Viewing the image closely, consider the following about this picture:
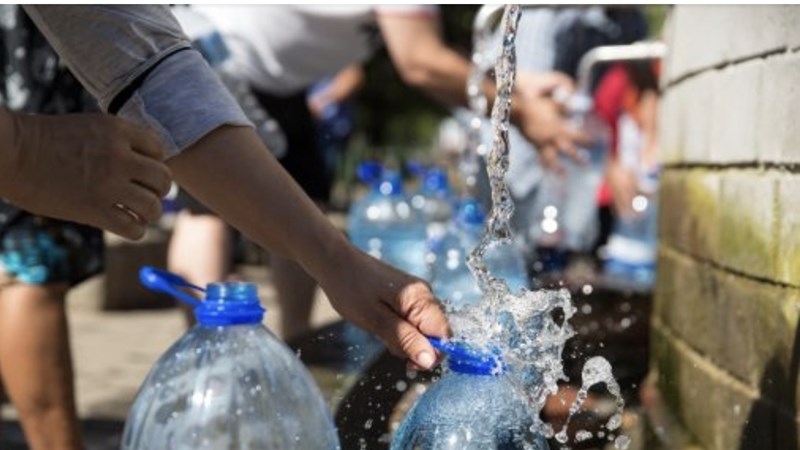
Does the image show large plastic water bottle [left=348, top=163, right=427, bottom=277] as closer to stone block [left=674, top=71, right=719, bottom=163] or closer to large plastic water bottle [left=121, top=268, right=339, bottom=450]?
stone block [left=674, top=71, right=719, bottom=163]

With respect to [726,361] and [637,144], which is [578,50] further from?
[726,361]

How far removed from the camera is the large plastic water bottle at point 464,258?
4.31 meters

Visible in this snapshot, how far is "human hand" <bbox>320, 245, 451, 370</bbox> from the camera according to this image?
2.24 metres

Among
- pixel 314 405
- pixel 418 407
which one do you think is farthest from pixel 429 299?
pixel 314 405

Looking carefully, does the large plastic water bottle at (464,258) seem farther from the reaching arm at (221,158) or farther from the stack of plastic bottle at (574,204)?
the stack of plastic bottle at (574,204)

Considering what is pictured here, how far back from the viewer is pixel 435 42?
459cm

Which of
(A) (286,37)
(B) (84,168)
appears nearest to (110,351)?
(A) (286,37)

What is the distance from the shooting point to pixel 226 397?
2.48 metres

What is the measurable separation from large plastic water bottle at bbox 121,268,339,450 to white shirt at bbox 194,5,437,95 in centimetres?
229

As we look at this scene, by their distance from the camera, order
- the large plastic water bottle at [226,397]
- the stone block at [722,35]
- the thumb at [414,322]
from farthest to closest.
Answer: the stone block at [722,35], the large plastic water bottle at [226,397], the thumb at [414,322]

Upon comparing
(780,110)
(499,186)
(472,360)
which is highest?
(780,110)

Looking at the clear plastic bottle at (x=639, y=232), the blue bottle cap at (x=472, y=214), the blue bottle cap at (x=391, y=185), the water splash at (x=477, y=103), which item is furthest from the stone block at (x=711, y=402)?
the clear plastic bottle at (x=639, y=232)

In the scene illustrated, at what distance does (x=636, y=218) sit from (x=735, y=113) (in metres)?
5.57

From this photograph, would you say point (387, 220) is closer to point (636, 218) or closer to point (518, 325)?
point (636, 218)
